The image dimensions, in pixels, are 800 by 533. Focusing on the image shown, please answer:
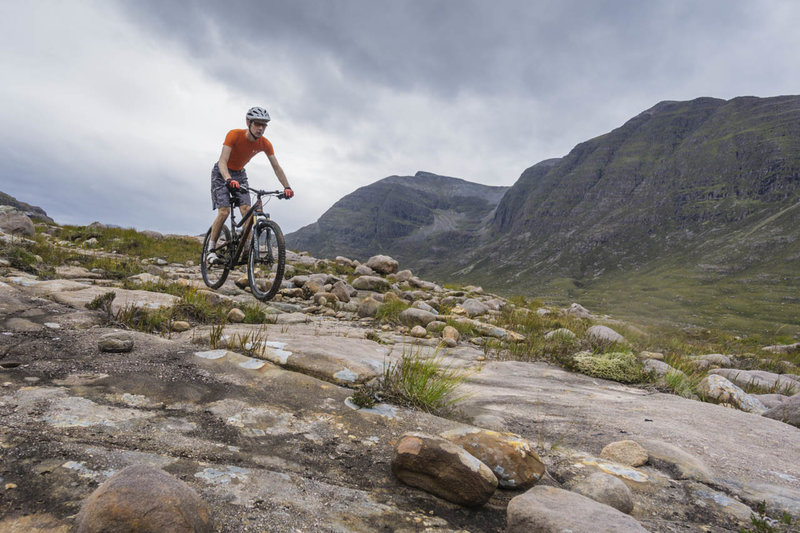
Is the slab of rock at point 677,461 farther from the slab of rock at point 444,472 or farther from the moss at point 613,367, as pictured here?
the moss at point 613,367

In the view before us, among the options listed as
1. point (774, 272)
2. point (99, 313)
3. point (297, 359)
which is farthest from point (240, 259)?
point (774, 272)

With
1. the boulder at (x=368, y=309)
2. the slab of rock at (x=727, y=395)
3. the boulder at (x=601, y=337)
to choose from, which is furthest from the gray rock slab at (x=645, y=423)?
the boulder at (x=368, y=309)

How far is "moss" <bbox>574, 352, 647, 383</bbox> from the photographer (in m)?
5.88

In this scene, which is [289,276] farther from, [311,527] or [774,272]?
[774,272]

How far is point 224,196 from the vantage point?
8.22m

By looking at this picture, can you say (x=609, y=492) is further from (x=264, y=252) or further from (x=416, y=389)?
(x=264, y=252)

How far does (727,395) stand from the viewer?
5.41 meters

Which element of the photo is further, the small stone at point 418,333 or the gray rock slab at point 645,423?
the small stone at point 418,333

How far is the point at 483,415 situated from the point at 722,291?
182 m

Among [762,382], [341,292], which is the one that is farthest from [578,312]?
[341,292]

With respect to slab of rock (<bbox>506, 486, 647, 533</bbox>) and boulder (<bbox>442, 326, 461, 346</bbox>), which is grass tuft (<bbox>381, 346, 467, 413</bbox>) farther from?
boulder (<bbox>442, 326, 461, 346</bbox>)

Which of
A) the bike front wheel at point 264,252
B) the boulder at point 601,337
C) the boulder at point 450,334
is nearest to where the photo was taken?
the boulder at point 450,334

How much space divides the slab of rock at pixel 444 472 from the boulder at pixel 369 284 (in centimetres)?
1167

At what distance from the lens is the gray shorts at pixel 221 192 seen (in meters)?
8.20
